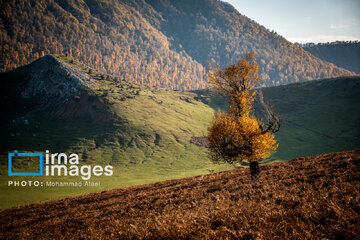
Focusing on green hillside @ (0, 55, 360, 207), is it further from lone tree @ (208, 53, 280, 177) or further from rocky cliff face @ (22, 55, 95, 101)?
lone tree @ (208, 53, 280, 177)

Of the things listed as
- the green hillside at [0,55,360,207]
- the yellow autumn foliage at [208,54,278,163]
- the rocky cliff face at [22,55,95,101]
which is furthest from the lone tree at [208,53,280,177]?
the rocky cliff face at [22,55,95,101]

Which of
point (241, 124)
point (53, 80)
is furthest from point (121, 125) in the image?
point (241, 124)

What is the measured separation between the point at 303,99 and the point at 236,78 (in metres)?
184

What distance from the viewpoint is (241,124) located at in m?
18.3

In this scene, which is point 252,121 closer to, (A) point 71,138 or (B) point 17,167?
(B) point 17,167

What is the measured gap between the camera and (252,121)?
1852 centimetres

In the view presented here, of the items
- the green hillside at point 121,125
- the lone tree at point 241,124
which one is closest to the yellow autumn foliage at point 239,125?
the lone tree at point 241,124

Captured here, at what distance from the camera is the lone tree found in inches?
707

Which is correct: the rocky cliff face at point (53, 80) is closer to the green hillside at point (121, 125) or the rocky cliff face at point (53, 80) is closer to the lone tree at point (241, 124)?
the green hillside at point (121, 125)

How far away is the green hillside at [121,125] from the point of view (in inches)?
2975

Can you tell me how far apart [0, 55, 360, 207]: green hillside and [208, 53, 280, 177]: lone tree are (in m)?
46.0

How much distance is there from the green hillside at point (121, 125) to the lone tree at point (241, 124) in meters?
46.0

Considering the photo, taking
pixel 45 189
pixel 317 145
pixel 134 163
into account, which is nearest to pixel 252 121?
pixel 45 189

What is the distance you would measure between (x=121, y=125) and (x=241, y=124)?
91786 mm
